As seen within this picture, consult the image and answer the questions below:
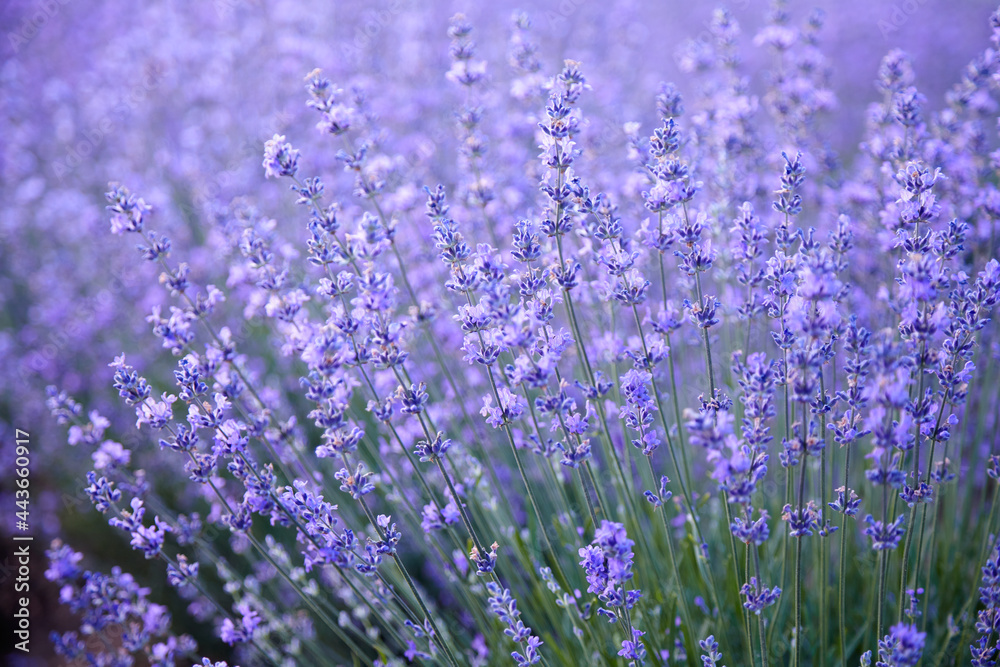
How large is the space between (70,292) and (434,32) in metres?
4.15

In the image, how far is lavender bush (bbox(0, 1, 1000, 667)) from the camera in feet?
6.42

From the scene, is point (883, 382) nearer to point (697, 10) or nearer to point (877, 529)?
point (877, 529)

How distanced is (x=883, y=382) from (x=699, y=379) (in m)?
2.00

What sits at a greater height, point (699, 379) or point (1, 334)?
point (1, 334)

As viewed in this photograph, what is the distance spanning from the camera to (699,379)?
3.52 m

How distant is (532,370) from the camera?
71.8 inches

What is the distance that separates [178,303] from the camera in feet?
19.6

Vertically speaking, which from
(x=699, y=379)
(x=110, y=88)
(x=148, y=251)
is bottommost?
(x=148, y=251)

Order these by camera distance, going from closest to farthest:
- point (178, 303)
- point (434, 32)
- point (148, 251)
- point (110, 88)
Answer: point (148, 251) < point (178, 303) < point (434, 32) < point (110, 88)

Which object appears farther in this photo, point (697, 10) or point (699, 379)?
point (697, 10)

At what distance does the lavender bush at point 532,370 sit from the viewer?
1957 mm

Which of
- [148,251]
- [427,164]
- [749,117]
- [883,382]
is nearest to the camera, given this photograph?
[883,382]

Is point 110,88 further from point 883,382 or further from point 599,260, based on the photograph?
point 883,382

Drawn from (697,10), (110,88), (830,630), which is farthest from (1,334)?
(697,10)
